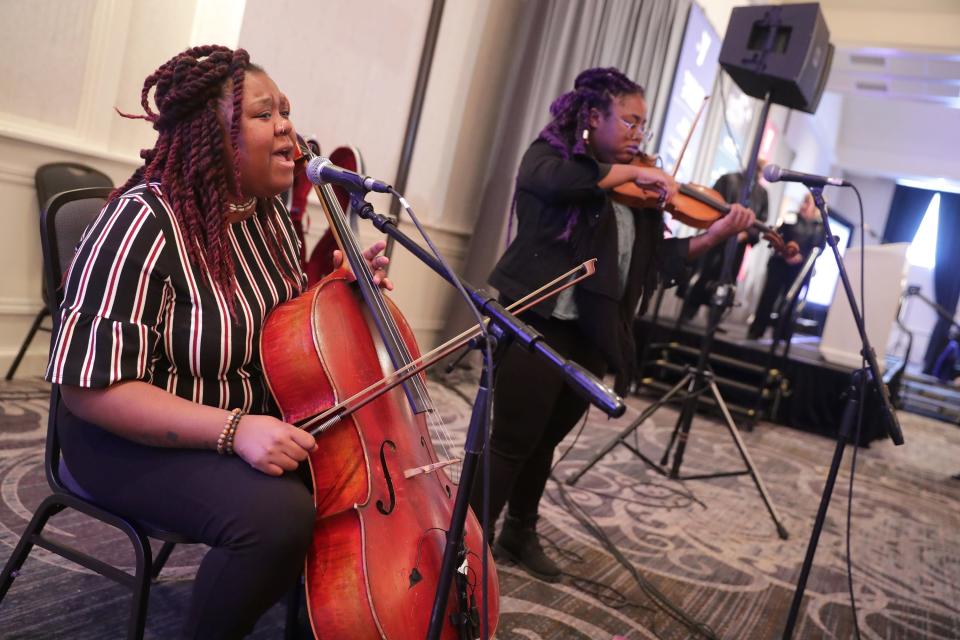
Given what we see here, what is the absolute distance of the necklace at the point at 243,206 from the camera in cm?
126

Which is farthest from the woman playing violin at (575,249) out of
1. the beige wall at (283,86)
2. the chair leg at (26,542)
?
the beige wall at (283,86)

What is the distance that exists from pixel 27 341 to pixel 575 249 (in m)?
1.96

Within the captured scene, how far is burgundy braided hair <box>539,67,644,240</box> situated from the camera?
6.12ft

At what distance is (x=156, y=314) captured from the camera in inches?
43.9

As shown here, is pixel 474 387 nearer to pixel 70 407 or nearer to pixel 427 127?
pixel 427 127

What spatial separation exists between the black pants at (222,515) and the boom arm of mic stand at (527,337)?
378mm

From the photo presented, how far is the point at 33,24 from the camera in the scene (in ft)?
8.01

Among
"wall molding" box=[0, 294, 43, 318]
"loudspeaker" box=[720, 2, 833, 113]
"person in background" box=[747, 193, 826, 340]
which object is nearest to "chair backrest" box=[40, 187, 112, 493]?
"wall molding" box=[0, 294, 43, 318]

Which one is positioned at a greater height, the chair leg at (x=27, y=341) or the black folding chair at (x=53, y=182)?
the black folding chair at (x=53, y=182)

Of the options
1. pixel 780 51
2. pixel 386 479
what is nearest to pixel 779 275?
pixel 780 51

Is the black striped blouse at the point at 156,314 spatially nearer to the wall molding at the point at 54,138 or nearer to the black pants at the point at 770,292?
the wall molding at the point at 54,138

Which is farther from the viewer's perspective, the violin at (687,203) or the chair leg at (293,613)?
the violin at (687,203)

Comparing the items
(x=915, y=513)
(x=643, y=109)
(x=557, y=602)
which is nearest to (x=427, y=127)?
(x=643, y=109)

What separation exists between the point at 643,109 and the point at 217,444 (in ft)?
4.33
